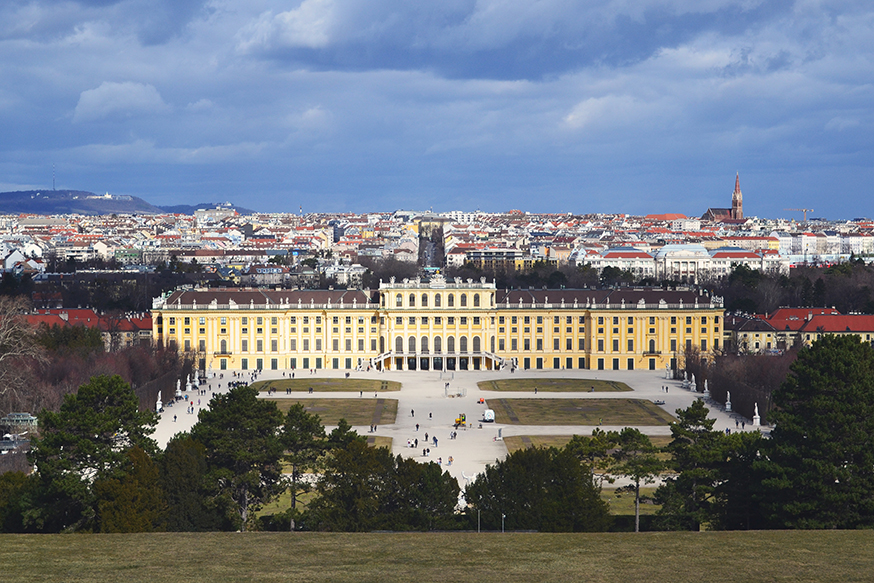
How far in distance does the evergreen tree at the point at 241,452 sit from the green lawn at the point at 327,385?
41.6m

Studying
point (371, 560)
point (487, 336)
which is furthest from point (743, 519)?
point (487, 336)

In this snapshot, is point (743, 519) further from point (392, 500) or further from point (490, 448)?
point (490, 448)

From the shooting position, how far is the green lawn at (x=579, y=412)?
227 ft

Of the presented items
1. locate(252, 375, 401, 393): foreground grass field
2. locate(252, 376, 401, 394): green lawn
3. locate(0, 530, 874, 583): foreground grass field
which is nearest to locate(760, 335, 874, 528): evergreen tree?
locate(0, 530, 874, 583): foreground grass field

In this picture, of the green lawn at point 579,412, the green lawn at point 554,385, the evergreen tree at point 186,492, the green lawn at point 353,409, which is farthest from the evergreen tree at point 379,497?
the green lawn at point 554,385

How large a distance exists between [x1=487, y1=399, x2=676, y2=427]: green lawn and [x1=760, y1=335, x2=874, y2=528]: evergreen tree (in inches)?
1139

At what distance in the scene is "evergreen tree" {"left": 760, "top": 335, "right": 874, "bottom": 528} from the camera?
35.5 meters

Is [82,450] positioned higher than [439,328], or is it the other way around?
[439,328]

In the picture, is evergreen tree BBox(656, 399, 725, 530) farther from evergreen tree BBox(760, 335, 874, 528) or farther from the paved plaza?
the paved plaza

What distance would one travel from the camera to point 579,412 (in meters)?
73.4

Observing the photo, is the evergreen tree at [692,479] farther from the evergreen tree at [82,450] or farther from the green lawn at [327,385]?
the green lawn at [327,385]

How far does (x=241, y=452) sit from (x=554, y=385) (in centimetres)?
5058

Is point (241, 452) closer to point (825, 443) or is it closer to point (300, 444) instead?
point (300, 444)

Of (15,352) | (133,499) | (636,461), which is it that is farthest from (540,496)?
(15,352)
